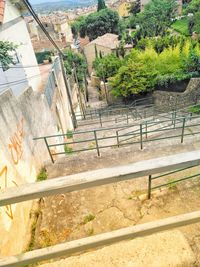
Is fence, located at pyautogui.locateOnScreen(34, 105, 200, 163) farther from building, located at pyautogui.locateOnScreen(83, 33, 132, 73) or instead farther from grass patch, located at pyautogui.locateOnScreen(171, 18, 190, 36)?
grass patch, located at pyautogui.locateOnScreen(171, 18, 190, 36)

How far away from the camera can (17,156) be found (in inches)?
167

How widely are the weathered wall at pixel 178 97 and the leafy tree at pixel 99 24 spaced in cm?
2999

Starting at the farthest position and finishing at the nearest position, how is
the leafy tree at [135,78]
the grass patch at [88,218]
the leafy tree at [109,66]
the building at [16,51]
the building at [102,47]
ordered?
the building at [102,47] < the leafy tree at [109,66] < the leafy tree at [135,78] < the building at [16,51] < the grass patch at [88,218]

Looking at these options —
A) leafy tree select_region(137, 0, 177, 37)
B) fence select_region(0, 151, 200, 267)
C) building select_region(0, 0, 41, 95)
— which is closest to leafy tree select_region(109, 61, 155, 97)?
building select_region(0, 0, 41, 95)

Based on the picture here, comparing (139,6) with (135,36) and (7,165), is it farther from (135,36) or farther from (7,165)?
(7,165)

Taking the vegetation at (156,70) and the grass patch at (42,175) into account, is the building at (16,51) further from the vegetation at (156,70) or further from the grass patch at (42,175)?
the vegetation at (156,70)

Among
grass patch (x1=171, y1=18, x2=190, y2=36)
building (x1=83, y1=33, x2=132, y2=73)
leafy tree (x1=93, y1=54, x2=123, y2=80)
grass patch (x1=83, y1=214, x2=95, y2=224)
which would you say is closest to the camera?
grass patch (x1=83, y1=214, x2=95, y2=224)

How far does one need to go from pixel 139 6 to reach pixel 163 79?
50.3 metres

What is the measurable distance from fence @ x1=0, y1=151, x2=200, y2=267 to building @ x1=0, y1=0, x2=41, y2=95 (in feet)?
26.6

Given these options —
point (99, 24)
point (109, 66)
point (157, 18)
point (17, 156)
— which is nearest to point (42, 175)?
point (17, 156)

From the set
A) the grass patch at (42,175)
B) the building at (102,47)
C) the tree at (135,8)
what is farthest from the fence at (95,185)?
the tree at (135,8)

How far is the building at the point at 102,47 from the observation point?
111 ft

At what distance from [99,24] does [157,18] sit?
10.5m

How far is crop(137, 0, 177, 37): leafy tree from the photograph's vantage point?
119ft
